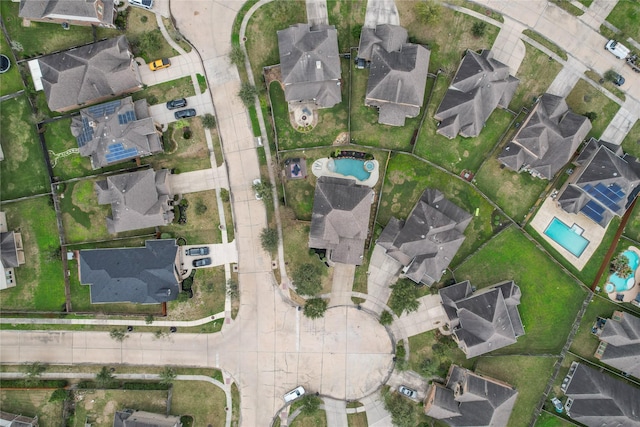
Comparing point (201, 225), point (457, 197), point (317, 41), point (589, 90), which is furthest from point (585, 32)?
point (201, 225)

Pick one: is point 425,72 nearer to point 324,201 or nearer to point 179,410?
point 324,201

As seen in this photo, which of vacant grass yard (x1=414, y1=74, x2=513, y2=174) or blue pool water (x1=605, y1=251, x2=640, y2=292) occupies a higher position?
vacant grass yard (x1=414, y1=74, x2=513, y2=174)

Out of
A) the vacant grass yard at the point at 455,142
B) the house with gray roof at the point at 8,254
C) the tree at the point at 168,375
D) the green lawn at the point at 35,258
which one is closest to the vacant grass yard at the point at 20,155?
the green lawn at the point at 35,258

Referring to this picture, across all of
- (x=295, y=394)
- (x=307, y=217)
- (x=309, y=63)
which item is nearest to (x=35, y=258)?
(x=307, y=217)

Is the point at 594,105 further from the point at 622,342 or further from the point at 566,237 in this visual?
the point at 622,342

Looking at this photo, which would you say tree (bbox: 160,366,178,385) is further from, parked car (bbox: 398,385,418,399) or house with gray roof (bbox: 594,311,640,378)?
house with gray roof (bbox: 594,311,640,378)

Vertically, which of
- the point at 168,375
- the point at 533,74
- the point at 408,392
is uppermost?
the point at 533,74

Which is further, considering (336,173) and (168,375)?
(336,173)

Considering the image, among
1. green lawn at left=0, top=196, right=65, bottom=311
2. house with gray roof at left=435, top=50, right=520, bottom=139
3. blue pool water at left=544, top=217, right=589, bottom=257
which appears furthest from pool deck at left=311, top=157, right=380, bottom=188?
green lawn at left=0, top=196, right=65, bottom=311
